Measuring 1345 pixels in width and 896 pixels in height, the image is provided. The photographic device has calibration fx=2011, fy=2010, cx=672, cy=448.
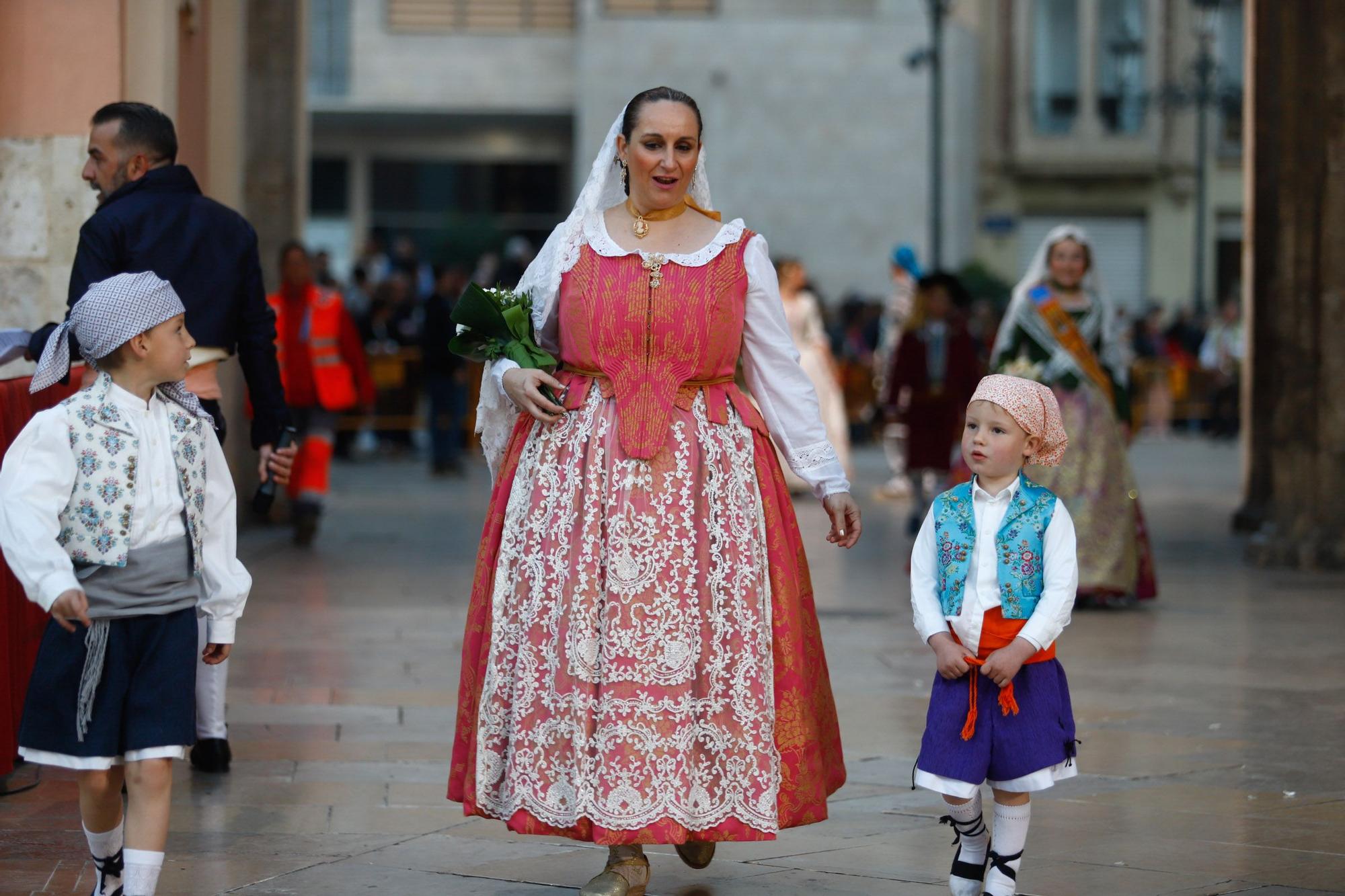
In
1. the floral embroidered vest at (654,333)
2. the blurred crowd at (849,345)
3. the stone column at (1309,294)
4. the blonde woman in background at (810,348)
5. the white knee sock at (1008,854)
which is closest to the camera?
the white knee sock at (1008,854)

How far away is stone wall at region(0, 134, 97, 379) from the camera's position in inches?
312

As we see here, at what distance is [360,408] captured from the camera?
70.7ft

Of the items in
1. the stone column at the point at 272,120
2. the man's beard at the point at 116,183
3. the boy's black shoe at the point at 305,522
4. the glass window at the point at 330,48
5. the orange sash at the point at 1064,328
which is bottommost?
the boy's black shoe at the point at 305,522

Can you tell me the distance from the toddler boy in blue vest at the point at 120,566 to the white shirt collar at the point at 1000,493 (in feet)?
5.56

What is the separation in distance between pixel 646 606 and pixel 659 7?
96.2ft

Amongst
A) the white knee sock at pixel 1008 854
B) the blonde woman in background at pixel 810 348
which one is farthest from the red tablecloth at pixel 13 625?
the blonde woman in background at pixel 810 348

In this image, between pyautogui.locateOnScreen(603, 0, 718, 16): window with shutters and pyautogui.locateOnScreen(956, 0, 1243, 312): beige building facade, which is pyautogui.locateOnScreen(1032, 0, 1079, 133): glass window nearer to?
pyautogui.locateOnScreen(956, 0, 1243, 312): beige building facade

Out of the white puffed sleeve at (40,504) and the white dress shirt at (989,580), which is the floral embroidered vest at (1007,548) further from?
the white puffed sleeve at (40,504)

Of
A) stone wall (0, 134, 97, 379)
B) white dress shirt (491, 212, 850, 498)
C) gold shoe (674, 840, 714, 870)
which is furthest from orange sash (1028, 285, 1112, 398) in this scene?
gold shoe (674, 840, 714, 870)

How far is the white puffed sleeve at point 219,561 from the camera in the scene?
14.8ft

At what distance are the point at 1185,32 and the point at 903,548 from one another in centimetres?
2958

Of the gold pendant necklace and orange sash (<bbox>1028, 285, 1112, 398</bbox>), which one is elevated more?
the gold pendant necklace

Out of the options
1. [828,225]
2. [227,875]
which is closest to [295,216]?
[227,875]

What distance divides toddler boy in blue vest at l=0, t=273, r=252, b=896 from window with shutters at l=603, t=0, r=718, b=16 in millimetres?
29197
